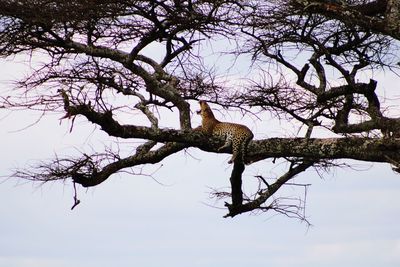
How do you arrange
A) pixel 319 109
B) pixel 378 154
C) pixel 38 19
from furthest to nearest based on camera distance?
pixel 319 109
pixel 38 19
pixel 378 154

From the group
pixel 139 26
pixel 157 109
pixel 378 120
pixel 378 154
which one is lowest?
pixel 378 154

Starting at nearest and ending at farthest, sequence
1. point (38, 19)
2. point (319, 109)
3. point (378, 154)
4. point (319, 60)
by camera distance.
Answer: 1. point (378, 154)
2. point (38, 19)
3. point (319, 60)
4. point (319, 109)

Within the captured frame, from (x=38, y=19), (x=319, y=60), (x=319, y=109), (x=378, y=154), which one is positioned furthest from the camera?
(x=319, y=109)

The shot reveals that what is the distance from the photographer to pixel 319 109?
10430 millimetres

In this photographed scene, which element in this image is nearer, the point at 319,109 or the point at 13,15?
the point at 13,15

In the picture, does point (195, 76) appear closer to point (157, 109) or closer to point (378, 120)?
point (157, 109)

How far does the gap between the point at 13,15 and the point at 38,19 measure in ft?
1.32

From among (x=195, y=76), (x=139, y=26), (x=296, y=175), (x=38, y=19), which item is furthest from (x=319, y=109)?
(x=38, y=19)

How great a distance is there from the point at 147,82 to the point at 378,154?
3.08m

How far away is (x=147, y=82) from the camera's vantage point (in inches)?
389

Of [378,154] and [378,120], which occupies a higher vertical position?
[378,120]

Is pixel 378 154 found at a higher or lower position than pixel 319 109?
lower

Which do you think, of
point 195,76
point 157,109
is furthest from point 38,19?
point 195,76

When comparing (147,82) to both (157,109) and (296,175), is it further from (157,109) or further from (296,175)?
(296,175)
